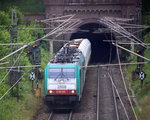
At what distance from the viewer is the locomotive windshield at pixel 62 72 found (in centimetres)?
2175

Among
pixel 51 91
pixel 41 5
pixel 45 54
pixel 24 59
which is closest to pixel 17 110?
pixel 51 91

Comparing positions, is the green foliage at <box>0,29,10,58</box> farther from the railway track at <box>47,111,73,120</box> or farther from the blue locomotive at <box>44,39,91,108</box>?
the railway track at <box>47,111,73,120</box>

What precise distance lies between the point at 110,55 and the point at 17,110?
2195 cm

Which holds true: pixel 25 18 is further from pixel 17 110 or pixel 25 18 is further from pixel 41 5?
pixel 17 110

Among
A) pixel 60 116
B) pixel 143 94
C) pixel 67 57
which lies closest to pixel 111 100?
pixel 143 94

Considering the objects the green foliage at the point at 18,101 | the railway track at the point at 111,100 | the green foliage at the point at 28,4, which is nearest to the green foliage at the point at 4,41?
the green foliage at the point at 18,101

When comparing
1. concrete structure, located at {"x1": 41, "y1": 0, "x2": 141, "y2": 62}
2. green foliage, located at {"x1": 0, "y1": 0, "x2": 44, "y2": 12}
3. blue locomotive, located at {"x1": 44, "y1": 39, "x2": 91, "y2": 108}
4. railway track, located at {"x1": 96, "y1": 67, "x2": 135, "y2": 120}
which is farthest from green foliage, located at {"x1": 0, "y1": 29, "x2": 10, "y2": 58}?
green foliage, located at {"x1": 0, "y1": 0, "x2": 44, "y2": 12}

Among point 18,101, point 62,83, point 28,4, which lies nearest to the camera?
point 62,83

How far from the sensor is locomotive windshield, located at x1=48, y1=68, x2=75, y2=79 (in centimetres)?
2175

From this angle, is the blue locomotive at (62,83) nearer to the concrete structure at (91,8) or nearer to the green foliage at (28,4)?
the concrete structure at (91,8)

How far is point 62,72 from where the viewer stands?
21.8 m

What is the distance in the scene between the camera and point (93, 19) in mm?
38000

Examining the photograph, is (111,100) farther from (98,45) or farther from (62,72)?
(98,45)

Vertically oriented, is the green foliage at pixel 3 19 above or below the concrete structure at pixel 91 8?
below
